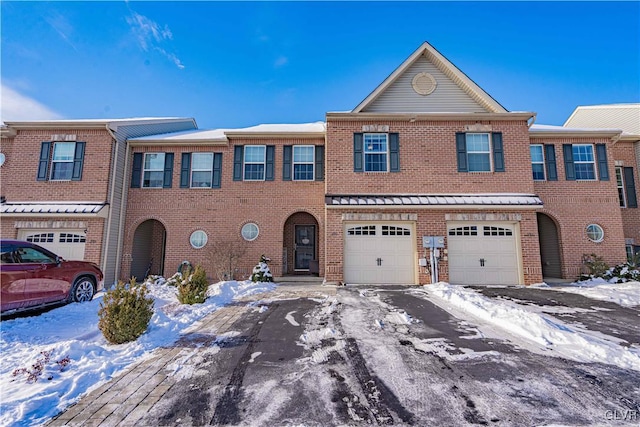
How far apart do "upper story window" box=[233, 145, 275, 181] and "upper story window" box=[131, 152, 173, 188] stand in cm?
312

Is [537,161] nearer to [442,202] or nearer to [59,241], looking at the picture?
[442,202]

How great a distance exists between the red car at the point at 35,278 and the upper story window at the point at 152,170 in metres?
6.49

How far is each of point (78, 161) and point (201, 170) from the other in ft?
16.5

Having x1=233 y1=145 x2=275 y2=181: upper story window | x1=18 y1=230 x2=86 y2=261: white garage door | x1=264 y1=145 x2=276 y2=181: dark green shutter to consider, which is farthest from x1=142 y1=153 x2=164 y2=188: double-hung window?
x1=264 y1=145 x2=276 y2=181: dark green shutter

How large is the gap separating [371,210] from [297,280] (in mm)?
4352

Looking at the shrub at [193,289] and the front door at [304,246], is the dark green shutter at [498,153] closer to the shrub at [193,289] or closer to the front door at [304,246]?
the front door at [304,246]

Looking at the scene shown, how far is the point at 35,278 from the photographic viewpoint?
6.44m

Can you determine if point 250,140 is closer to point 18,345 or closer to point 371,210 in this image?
point 371,210

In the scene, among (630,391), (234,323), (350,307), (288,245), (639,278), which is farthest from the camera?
(288,245)

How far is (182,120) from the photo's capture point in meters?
16.8

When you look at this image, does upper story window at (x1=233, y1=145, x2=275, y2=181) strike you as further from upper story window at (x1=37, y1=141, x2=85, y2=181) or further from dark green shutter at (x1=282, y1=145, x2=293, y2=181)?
upper story window at (x1=37, y1=141, x2=85, y2=181)

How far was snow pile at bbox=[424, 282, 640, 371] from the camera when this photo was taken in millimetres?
4203

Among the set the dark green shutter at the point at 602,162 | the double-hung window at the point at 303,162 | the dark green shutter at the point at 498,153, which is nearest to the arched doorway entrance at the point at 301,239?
the double-hung window at the point at 303,162

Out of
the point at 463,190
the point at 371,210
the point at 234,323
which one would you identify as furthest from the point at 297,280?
the point at 463,190
